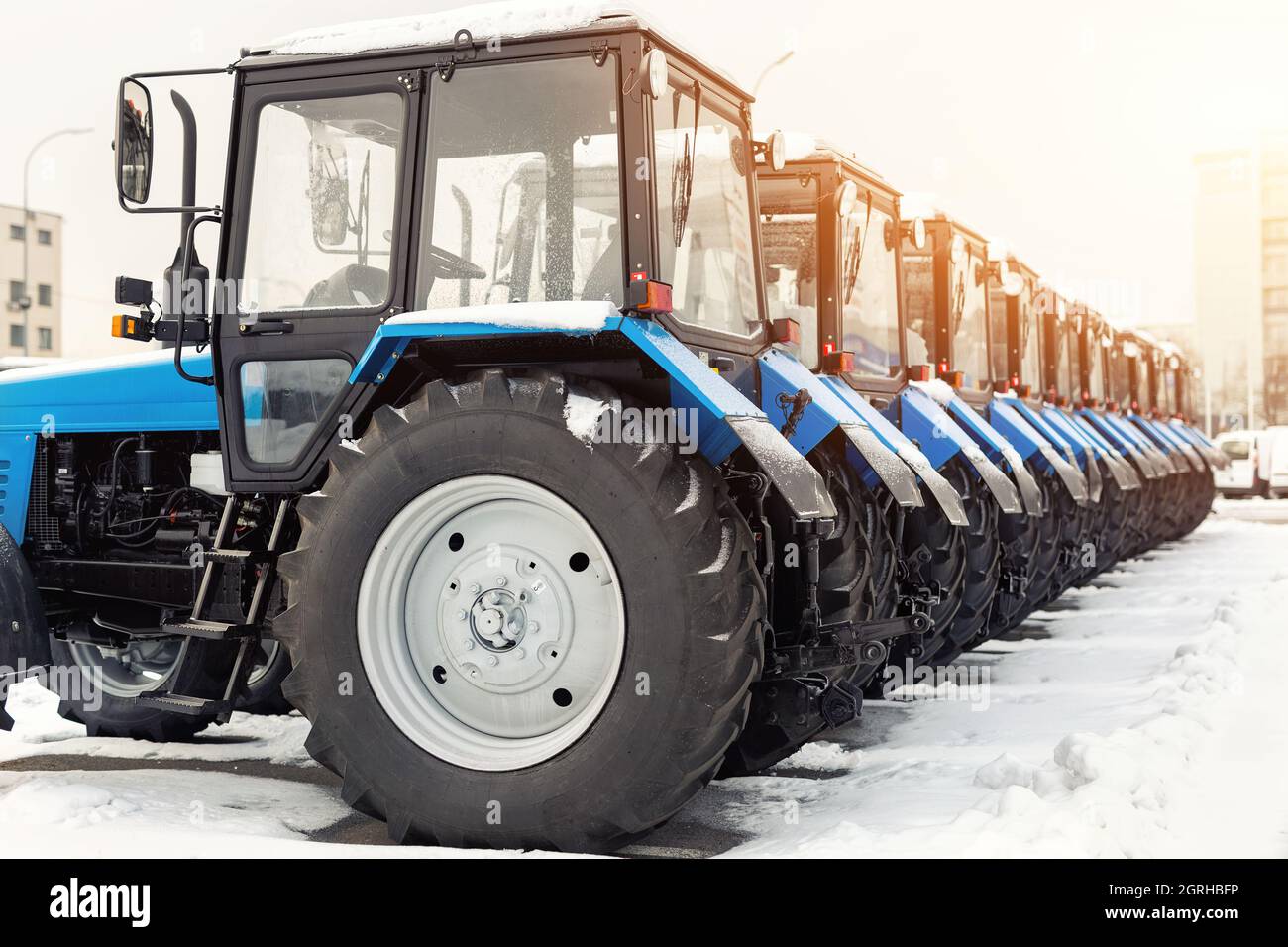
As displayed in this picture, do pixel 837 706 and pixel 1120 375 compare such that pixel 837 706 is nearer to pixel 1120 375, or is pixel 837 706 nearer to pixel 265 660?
pixel 265 660

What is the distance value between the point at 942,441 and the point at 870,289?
4.07ft

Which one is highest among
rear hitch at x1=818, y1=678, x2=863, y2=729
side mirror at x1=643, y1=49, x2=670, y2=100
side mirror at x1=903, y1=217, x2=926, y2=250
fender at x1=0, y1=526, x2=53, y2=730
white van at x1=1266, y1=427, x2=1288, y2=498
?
side mirror at x1=903, y1=217, x2=926, y2=250

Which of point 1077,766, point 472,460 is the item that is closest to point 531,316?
point 472,460

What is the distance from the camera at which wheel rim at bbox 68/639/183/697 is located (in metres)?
6.20

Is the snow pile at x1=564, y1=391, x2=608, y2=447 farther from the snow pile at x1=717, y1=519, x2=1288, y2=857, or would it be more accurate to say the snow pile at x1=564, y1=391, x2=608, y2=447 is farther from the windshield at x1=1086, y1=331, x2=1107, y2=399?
the windshield at x1=1086, y1=331, x2=1107, y2=399

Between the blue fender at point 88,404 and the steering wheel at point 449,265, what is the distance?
1406 mm

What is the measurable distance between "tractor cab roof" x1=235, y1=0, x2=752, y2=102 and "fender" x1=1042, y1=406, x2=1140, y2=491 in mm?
7803

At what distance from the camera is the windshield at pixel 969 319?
10.2 meters

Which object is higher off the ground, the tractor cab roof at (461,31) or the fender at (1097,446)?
the tractor cab roof at (461,31)

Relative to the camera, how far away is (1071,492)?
980cm

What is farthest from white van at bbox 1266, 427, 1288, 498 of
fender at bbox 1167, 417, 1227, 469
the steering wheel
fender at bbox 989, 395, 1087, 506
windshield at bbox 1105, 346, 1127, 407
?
the steering wheel

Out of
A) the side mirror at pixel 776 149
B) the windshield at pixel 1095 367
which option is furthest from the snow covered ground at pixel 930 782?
the windshield at pixel 1095 367

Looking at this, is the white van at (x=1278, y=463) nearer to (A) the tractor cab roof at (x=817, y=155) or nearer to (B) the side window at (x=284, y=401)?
(A) the tractor cab roof at (x=817, y=155)
